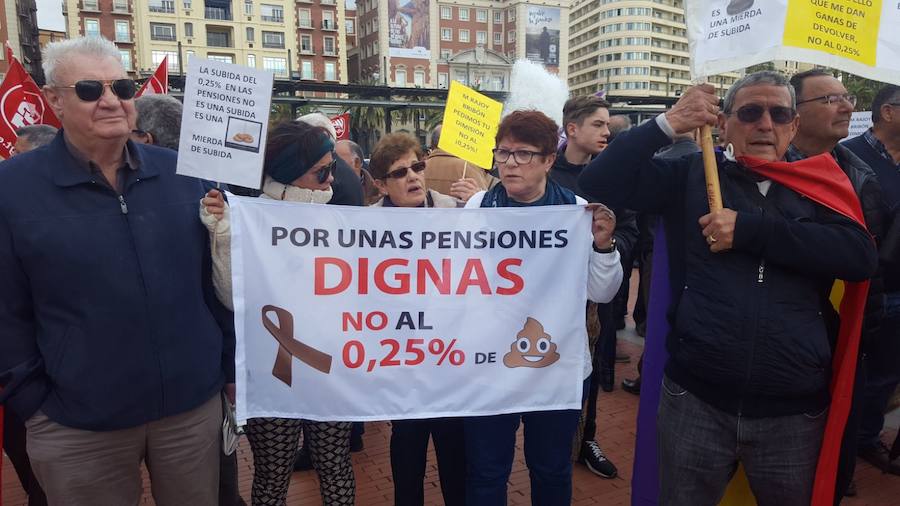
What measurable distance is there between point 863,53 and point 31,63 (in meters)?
46.9

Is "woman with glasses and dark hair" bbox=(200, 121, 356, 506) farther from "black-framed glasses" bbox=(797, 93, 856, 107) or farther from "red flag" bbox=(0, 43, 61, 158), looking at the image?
"red flag" bbox=(0, 43, 61, 158)

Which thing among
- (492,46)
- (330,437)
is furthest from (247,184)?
(492,46)

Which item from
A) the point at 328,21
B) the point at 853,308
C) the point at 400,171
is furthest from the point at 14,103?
the point at 328,21

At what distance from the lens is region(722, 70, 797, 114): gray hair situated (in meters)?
2.18

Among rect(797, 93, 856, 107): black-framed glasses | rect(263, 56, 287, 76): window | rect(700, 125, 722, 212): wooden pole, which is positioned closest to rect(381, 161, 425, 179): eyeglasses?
rect(700, 125, 722, 212): wooden pole

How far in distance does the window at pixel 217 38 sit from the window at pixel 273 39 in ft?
12.0

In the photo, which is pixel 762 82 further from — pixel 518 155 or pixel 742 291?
pixel 518 155

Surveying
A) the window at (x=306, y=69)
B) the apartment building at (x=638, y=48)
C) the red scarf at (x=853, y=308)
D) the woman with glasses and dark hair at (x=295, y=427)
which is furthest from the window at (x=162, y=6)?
the red scarf at (x=853, y=308)

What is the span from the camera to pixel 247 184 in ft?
7.34

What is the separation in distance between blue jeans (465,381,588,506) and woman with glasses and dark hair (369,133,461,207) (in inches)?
43.3

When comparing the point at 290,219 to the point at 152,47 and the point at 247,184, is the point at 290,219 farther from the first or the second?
the point at 152,47

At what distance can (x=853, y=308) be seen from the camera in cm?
225

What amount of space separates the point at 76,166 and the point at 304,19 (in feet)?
245

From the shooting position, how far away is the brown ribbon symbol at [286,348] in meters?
2.50
